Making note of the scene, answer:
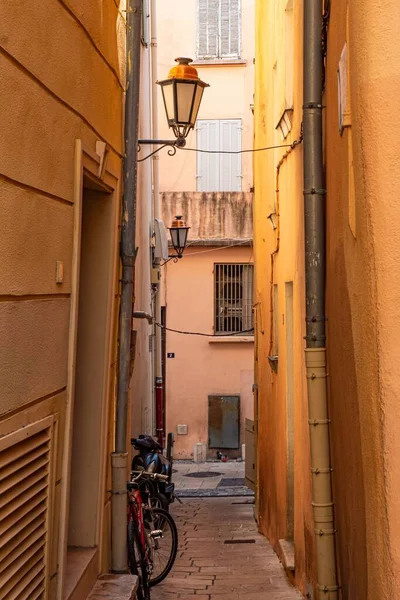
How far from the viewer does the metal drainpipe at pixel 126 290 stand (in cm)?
730

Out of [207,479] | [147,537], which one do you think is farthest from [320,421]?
[207,479]

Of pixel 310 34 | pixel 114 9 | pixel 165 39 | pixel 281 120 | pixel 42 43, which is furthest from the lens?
pixel 165 39

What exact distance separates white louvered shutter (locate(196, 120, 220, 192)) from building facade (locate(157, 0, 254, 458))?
2 centimetres

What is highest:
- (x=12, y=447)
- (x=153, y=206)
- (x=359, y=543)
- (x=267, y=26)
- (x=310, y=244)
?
(x=267, y=26)

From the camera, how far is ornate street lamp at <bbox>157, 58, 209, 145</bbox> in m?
8.90

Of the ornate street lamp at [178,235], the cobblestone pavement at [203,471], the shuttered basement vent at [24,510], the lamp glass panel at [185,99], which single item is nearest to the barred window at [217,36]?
the ornate street lamp at [178,235]

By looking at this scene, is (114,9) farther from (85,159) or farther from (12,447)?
(12,447)

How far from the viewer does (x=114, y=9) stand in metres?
7.13

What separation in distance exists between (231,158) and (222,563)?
15661 millimetres

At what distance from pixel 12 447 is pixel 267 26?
32.5ft

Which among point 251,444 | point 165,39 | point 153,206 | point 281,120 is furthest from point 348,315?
point 165,39

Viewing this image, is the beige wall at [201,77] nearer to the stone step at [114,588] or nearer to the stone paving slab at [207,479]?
the stone paving slab at [207,479]

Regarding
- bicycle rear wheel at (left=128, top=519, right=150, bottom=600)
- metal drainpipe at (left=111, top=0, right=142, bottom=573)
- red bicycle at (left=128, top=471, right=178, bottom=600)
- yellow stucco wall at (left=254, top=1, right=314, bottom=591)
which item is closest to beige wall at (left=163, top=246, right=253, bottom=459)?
yellow stucco wall at (left=254, top=1, right=314, bottom=591)

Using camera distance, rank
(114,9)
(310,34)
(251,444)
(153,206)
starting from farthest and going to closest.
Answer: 1. (153,206)
2. (251,444)
3. (114,9)
4. (310,34)
